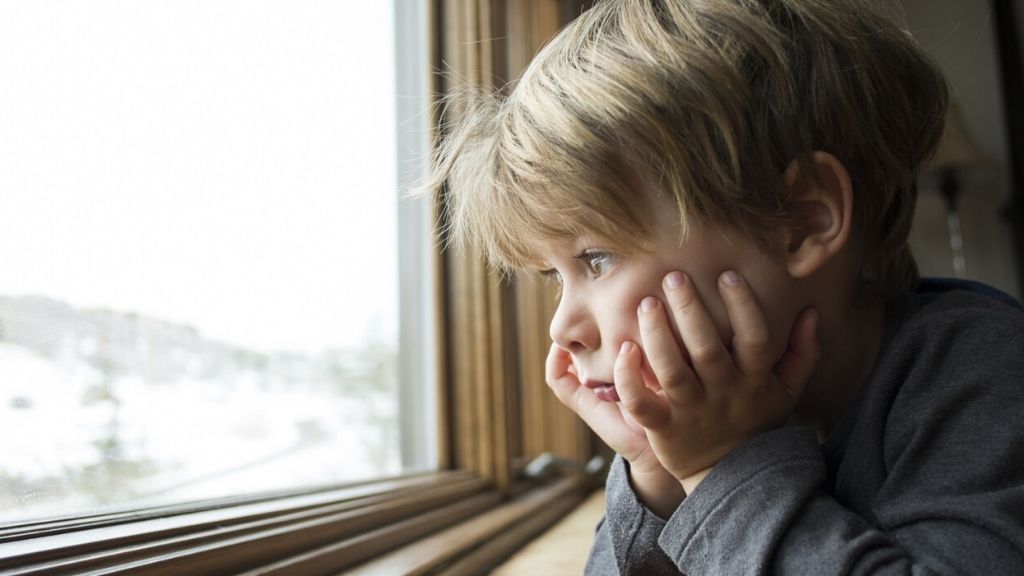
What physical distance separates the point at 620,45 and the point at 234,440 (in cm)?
53

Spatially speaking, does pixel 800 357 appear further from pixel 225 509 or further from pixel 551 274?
pixel 225 509

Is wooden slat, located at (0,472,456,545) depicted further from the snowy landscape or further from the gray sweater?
the gray sweater

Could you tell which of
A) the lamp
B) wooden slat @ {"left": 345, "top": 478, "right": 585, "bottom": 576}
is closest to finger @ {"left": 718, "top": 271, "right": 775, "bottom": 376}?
wooden slat @ {"left": 345, "top": 478, "right": 585, "bottom": 576}

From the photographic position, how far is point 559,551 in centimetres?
108

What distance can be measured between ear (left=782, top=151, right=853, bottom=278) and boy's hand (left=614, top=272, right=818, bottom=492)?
2.6 inches

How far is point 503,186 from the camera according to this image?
758 millimetres

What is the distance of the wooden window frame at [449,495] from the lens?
591 millimetres

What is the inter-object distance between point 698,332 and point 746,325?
0.04 m

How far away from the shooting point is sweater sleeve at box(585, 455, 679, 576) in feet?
2.47

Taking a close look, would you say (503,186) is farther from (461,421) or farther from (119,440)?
(461,421)

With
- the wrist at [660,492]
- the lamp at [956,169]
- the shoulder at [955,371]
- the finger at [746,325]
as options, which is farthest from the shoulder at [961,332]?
the lamp at [956,169]

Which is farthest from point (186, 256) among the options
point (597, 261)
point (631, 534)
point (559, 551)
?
point (559, 551)

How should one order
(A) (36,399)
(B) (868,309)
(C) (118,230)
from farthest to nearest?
(B) (868,309) → (C) (118,230) → (A) (36,399)

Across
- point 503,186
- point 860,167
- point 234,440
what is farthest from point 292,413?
point 860,167
